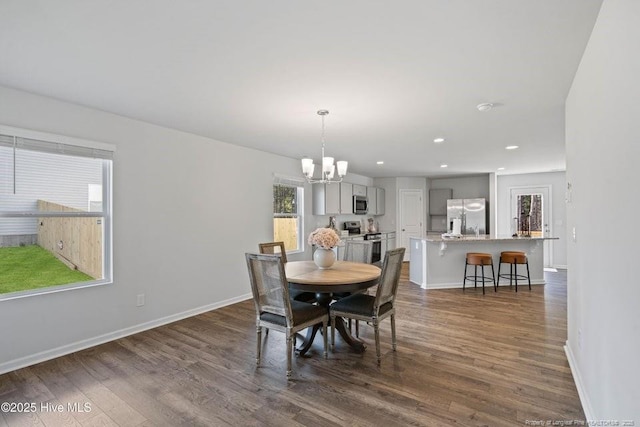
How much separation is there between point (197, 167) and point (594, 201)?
159 inches

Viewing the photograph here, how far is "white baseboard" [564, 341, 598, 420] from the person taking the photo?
1949mm

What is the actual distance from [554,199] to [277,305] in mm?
7810

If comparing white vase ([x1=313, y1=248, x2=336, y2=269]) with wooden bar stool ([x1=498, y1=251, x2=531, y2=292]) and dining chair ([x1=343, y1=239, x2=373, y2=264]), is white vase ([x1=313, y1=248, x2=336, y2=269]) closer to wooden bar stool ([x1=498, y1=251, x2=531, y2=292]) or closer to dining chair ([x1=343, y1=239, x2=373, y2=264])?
dining chair ([x1=343, y1=239, x2=373, y2=264])

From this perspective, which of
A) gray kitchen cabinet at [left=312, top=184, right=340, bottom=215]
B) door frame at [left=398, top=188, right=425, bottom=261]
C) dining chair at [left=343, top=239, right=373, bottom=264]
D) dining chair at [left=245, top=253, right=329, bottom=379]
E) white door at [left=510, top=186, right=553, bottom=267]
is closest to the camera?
dining chair at [left=245, top=253, right=329, bottom=379]

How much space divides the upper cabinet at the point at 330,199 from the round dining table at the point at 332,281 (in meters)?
2.72

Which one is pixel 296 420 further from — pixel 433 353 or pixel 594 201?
pixel 594 201

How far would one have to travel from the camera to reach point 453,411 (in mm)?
2078

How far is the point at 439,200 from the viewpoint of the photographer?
28.6ft

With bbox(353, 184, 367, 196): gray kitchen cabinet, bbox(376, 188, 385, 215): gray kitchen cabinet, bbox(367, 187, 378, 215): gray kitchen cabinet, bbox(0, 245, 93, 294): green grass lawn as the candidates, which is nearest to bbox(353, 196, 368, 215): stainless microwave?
bbox(353, 184, 367, 196): gray kitchen cabinet

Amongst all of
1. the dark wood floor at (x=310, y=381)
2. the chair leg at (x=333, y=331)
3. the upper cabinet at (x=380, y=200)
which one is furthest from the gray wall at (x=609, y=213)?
the upper cabinet at (x=380, y=200)

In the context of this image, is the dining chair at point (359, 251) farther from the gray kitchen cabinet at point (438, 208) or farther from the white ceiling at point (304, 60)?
the gray kitchen cabinet at point (438, 208)

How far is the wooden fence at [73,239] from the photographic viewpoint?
116 inches

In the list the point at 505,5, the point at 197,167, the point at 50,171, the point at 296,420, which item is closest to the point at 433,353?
the point at 296,420

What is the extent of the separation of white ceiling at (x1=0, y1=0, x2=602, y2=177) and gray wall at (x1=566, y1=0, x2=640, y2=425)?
0.33 m
